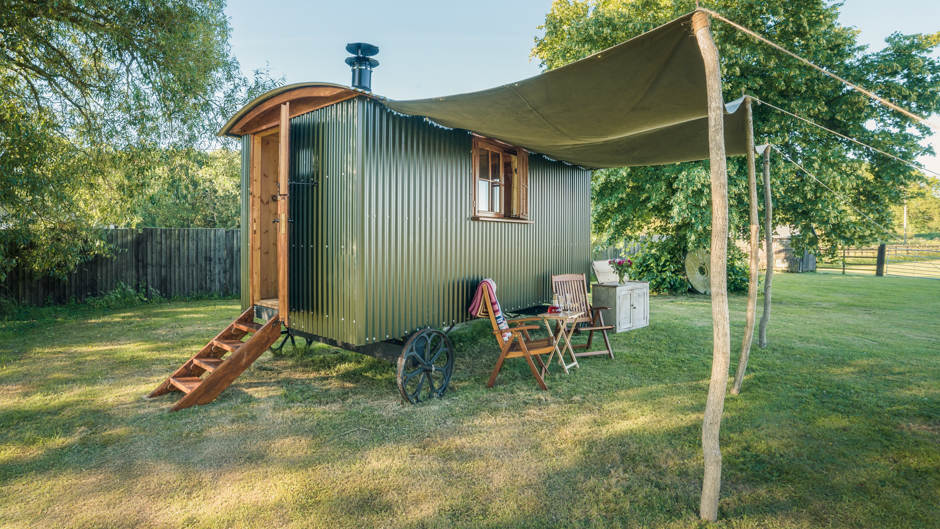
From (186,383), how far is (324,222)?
181cm

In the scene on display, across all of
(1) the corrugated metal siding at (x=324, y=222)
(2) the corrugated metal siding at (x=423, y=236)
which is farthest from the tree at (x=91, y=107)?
(2) the corrugated metal siding at (x=423, y=236)

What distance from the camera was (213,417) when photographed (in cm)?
348

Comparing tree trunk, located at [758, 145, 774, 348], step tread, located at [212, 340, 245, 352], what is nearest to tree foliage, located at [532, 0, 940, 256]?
tree trunk, located at [758, 145, 774, 348]

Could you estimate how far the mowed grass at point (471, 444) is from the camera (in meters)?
2.28

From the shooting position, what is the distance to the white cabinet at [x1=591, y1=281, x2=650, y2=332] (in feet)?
21.4

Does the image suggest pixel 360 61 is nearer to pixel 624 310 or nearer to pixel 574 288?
pixel 574 288

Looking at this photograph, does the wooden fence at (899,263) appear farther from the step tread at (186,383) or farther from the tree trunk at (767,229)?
the step tread at (186,383)

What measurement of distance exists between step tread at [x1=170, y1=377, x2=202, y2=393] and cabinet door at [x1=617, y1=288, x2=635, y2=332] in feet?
17.3

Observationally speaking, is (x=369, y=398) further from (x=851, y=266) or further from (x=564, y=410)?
(x=851, y=266)

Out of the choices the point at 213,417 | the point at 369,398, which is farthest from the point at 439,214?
the point at 213,417

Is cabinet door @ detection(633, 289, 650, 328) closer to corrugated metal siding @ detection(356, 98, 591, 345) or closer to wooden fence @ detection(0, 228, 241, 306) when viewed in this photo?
corrugated metal siding @ detection(356, 98, 591, 345)

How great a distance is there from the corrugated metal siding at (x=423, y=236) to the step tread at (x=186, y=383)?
4.54 ft

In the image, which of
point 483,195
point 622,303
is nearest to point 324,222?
point 483,195

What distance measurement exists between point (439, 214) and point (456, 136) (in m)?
0.91
